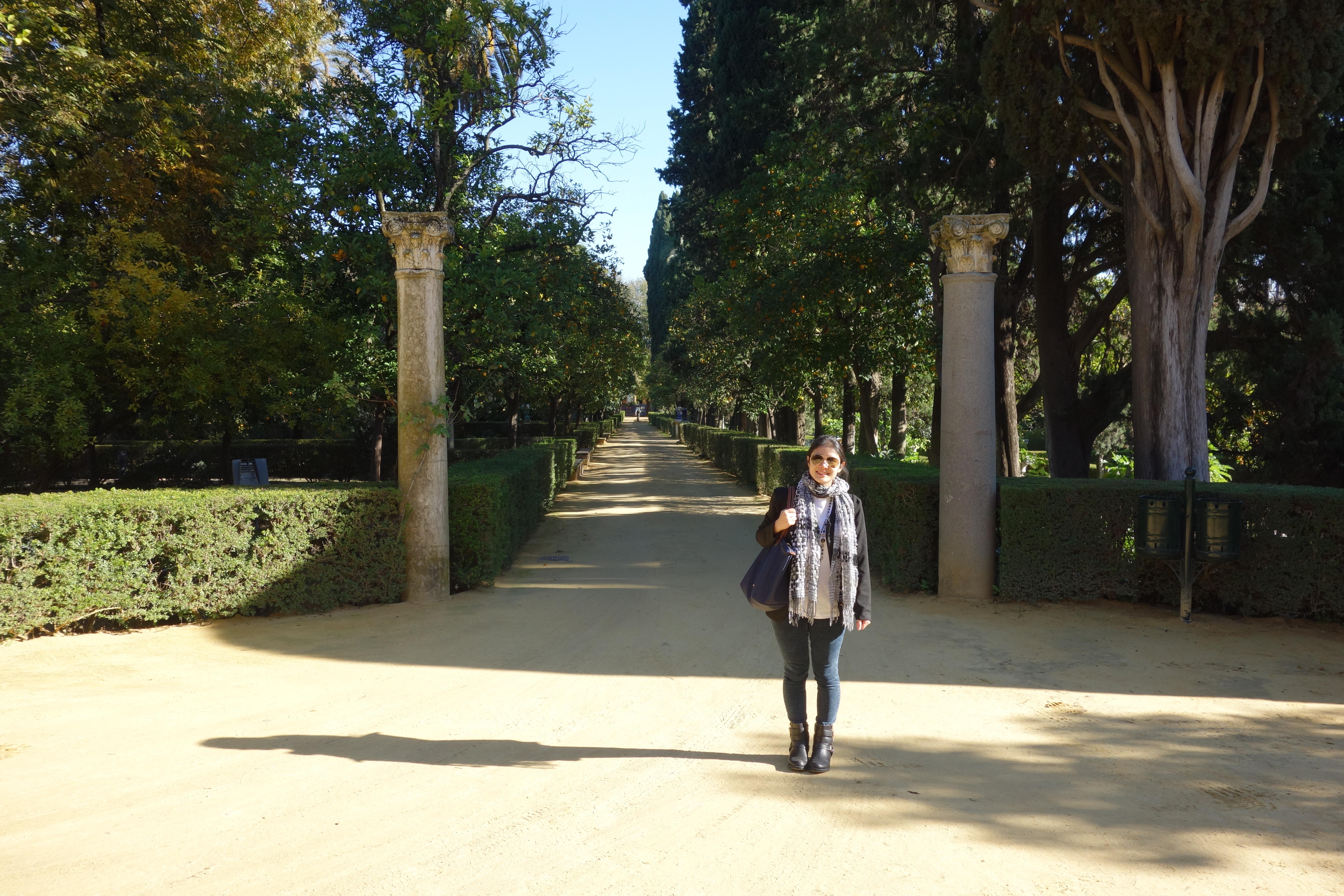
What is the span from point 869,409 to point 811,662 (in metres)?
15.8

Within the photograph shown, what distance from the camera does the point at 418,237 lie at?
336 inches

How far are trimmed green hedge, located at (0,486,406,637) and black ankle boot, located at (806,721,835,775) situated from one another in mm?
5400

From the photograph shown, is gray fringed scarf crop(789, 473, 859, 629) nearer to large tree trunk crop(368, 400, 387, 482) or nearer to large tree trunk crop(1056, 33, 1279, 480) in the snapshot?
large tree trunk crop(1056, 33, 1279, 480)

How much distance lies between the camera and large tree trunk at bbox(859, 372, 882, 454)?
18812mm

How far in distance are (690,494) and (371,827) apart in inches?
694

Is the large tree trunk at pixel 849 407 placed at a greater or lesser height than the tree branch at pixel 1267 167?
lesser

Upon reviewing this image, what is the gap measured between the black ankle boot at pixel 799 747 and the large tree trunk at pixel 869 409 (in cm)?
1363

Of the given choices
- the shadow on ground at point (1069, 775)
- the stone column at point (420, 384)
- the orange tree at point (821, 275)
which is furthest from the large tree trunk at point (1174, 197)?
the stone column at point (420, 384)

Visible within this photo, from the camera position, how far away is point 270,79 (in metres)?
18.2

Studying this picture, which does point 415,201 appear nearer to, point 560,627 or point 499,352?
point 499,352

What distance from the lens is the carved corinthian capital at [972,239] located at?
8.55 metres

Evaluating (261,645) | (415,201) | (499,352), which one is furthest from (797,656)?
(415,201)

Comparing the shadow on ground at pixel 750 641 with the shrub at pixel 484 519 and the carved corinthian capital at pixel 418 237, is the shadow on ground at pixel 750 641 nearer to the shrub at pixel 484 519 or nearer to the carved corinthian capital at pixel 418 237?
the shrub at pixel 484 519

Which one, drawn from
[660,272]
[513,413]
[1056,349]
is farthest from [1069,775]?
[660,272]
